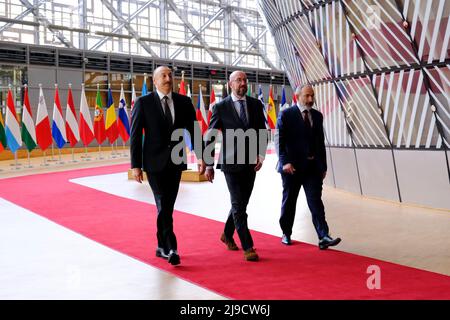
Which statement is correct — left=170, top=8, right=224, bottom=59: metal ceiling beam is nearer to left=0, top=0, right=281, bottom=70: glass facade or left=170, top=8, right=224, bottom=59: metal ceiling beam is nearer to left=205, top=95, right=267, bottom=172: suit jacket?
left=0, top=0, right=281, bottom=70: glass facade

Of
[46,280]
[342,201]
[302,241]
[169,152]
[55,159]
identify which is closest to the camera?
[46,280]

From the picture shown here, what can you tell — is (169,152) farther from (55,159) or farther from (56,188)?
(55,159)

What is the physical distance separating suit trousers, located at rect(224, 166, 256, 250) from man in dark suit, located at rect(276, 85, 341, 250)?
648mm

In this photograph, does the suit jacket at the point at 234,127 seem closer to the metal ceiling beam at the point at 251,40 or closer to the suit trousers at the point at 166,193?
the suit trousers at the point at 166,193

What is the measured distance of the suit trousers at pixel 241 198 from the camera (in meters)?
5.91

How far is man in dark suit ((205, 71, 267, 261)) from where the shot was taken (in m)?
5.92

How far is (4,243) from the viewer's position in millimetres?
7027

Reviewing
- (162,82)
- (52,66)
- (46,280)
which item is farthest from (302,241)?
(52,66)

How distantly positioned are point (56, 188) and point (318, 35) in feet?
22.4

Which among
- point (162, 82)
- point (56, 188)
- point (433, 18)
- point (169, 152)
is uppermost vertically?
point (433, 18)

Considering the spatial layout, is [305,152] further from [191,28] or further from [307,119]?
[191,28]

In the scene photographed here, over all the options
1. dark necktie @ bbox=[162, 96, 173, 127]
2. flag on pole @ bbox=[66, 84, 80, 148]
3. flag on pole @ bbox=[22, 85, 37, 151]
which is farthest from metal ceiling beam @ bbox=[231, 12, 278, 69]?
dark necktie @ bbox=[162, 96, 173, 127]

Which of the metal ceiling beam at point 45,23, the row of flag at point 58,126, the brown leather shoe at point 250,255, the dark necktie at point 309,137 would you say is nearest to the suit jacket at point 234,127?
the dark necktie at point 309,137

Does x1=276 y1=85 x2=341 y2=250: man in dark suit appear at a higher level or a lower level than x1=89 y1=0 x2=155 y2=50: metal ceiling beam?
lower
